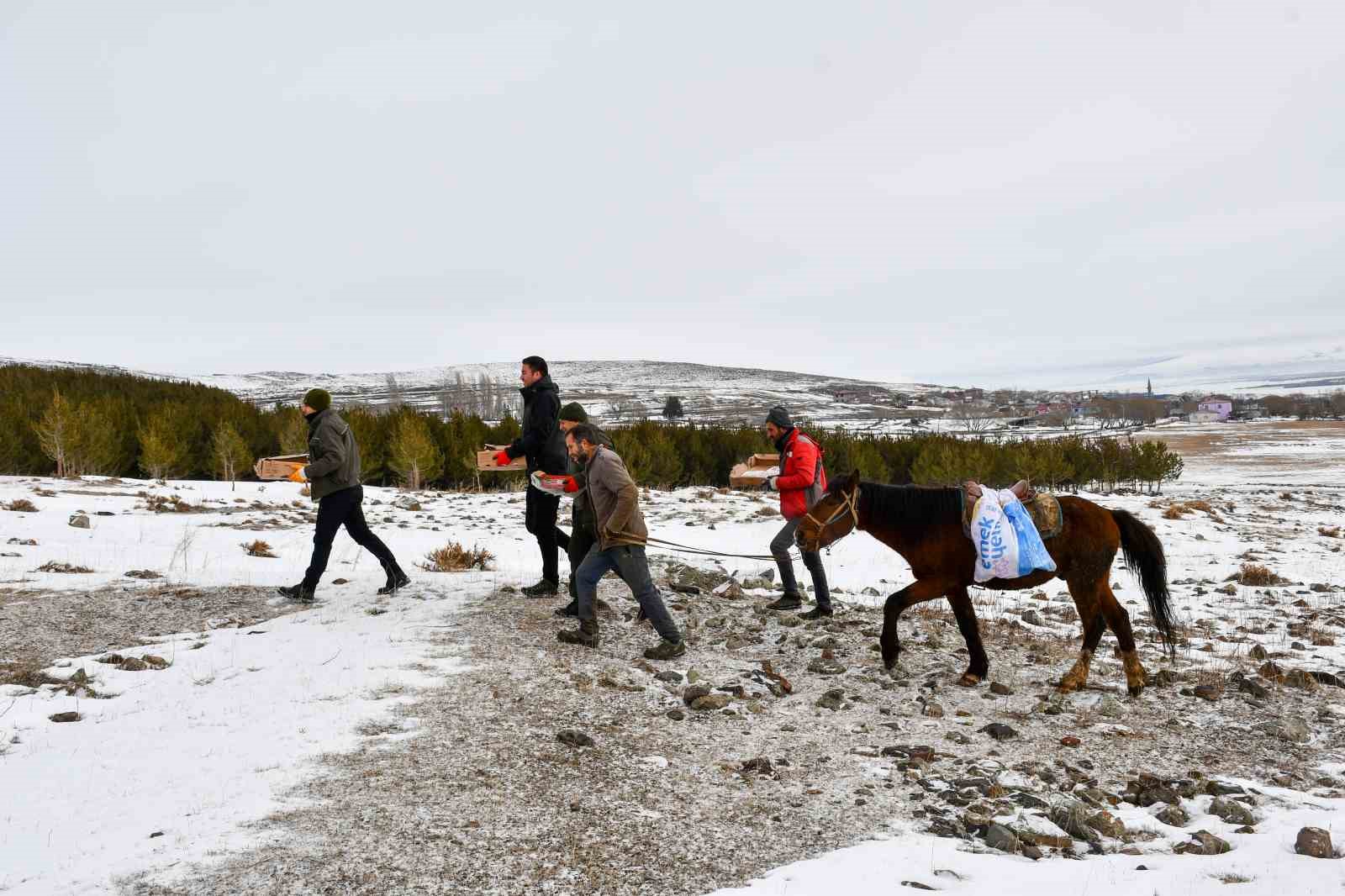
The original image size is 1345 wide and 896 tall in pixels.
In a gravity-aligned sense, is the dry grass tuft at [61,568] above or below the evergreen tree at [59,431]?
below

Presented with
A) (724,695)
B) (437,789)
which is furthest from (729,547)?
(437,789)

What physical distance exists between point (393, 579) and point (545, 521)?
75.5 inches

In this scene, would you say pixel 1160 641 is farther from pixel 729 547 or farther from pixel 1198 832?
pixel 729 547

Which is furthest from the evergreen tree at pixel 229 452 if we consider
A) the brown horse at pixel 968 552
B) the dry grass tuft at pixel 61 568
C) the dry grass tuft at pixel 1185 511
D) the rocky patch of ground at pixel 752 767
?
the dry grass tuft at pixel 1185 511

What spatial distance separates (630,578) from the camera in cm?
618

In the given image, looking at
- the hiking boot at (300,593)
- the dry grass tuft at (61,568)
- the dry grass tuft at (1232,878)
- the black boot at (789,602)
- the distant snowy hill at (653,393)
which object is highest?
the distant snowy hill at (653,393)

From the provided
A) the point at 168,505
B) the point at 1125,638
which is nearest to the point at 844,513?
the point at 1125,638

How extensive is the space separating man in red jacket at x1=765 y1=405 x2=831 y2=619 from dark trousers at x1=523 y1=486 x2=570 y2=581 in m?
2.14

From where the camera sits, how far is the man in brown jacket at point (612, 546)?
6164 mm

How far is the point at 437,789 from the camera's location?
394 cm

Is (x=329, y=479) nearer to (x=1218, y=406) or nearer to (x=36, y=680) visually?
(x=36, y=680)

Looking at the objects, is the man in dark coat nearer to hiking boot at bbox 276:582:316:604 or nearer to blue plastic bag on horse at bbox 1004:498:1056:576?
hiking boot at bbox 276:582:316:604

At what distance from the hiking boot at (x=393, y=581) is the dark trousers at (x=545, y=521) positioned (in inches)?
62.8

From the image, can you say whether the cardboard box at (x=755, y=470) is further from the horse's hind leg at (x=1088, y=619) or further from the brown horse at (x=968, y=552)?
the horse's hind leg at (x=1088, y=619)
